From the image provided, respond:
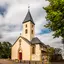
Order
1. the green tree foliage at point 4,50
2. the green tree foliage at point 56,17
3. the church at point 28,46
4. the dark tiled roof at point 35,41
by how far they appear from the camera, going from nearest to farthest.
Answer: the green tree foliage at point 56,17 → the church at point 28,46 → the dark tiled roof at point 35,41 → the green tree foliage at point 4,50

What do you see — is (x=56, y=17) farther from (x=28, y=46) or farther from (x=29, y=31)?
(x=29, y=31)

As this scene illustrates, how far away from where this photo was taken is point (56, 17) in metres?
21.9

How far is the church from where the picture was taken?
53.5 metres

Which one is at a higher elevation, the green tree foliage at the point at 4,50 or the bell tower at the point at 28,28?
the bell tower at the point at 28,28

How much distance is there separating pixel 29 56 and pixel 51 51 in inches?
659

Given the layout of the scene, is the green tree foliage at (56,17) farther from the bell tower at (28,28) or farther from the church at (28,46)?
the bell tower at (28,28)

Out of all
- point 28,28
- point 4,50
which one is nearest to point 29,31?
point 28,28

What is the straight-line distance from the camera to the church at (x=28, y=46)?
53.5 metres

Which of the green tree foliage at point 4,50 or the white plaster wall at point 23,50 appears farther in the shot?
the green tree foliage at point 4,50

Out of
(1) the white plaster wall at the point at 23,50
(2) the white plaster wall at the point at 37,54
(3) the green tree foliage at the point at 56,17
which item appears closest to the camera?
(3) the green tree foliage at the point at 56,17

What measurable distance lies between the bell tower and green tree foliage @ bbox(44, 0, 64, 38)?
1288 inches

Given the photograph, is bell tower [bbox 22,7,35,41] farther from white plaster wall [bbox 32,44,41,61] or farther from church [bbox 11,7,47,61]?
white plaster wall [bbox 32,44,41,61]

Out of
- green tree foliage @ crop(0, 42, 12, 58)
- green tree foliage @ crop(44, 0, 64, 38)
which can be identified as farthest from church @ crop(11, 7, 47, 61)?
green tree foliage @ crop(44, 0, 64, 38)

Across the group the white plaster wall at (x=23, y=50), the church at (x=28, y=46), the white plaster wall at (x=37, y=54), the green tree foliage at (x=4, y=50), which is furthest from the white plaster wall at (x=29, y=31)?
the green tree foliage at (x=4, y=50)
